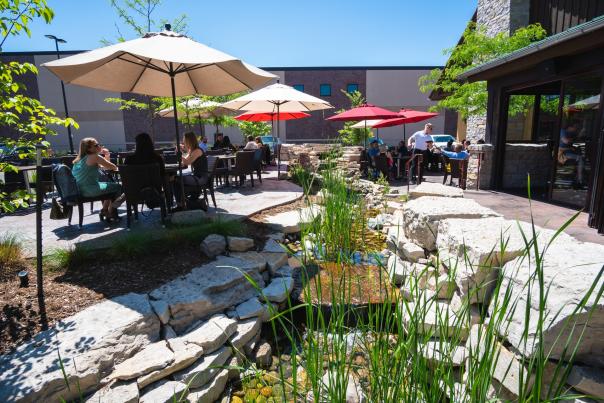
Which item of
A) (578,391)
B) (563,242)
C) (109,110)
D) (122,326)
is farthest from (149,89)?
(109,110)

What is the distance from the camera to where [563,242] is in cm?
261

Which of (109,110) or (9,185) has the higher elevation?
(109,110)

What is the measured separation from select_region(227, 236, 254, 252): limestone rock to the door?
4.39 metres

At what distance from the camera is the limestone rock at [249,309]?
3108 mm

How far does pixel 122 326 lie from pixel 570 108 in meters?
6.38

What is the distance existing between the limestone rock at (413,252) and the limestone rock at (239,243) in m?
1.77

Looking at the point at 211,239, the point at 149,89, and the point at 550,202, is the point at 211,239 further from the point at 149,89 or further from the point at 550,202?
the point at 550,202

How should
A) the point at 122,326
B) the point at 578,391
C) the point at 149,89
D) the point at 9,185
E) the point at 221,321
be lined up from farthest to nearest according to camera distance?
the point at 9,185
the point at 149,89
the point at 221,321
the point at 122,326
the point at 578,391

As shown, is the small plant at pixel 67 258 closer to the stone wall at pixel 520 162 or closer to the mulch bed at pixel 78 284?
the mulch bed at pixel 78 284

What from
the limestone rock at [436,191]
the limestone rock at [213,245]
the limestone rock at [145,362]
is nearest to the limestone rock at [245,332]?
the limestone rock at [145,362]

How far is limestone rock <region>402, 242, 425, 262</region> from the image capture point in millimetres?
3990

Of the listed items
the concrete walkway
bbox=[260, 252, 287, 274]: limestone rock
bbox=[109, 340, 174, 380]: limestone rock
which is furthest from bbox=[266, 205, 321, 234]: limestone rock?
bbox=[109, 340, 174, 380]: limestone rock

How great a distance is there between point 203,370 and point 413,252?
2.57m

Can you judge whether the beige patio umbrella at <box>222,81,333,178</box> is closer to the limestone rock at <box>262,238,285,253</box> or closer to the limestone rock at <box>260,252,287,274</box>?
the limestone rock at <box>262,238,285,253</box>
